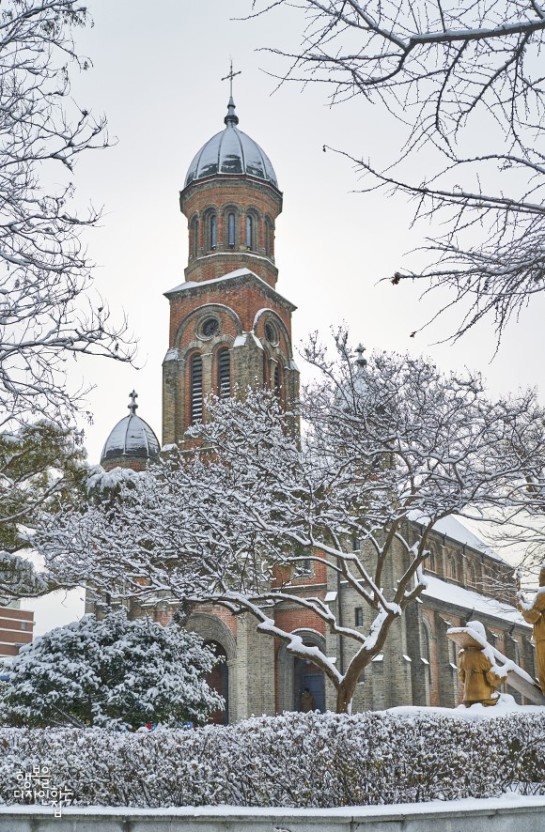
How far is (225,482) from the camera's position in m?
21.9

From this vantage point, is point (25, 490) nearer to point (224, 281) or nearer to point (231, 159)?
point (224, 281)

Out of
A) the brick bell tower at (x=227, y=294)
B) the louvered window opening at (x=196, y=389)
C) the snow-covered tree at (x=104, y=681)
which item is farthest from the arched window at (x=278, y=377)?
the snow-covered tree at (x=104, y=681)

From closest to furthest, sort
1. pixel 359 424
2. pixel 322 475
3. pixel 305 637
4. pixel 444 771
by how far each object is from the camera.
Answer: pixel 444 771 < pixel 359 424 < pixel 322 475 < pixel 305 637

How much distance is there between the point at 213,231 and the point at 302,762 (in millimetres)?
35179

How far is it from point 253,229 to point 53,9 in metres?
33.3

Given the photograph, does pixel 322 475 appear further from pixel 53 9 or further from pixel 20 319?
pixel 53 9

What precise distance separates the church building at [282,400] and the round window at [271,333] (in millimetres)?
45

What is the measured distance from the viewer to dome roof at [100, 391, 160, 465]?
41.6 m

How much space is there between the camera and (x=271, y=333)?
4053cm

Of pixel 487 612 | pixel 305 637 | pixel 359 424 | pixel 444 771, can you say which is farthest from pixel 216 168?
pixel 444 771

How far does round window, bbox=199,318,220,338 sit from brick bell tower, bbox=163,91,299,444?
0.15ft

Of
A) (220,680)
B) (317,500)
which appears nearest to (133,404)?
(220,680)

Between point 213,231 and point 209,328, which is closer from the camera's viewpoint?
point 209,328

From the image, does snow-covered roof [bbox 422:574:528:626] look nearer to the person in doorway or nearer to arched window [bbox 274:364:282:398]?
the person in doorway
